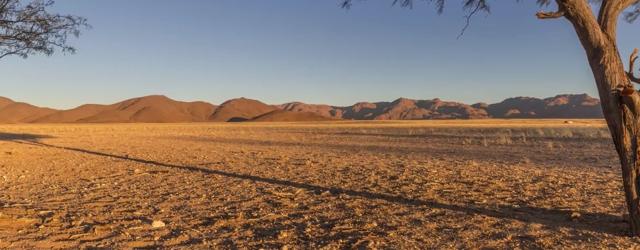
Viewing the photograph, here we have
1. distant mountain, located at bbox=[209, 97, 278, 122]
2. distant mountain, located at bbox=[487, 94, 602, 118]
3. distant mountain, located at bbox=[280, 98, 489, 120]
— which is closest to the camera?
distant mountain, located at bbox=[487, 94, 602, 118]

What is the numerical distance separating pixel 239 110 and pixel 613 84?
6641 inches

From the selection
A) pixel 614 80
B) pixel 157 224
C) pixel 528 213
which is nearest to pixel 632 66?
pixel 614 80

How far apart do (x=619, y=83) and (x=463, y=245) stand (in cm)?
249

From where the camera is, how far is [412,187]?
977 cm

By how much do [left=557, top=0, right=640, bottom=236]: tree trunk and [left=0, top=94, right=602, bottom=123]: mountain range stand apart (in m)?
123

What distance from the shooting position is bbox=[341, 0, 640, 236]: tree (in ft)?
18.8

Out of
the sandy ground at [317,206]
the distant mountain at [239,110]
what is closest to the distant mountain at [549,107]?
the distant mountain at [239,110]

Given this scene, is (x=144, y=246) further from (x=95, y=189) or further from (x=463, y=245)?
(x=95, y=189)

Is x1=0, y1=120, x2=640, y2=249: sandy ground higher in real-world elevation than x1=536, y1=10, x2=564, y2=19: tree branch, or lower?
lower

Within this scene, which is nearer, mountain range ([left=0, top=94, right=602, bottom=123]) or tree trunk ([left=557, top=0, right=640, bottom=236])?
tree trunk ([left=557, top=0, right=640, bottom=236])

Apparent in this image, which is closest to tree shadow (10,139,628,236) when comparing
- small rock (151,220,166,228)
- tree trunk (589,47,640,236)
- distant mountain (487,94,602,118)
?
tree trunk (589,47,640,236)

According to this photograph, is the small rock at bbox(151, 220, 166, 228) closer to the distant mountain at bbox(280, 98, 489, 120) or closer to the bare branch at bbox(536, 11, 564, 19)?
the bare branch at bbox(536, 11, 564, 19)

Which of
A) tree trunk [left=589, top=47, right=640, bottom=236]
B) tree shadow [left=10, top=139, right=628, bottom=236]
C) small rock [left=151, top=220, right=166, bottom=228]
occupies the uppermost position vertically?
tree trunk [left=589, top=47, right=640, bottom=236]

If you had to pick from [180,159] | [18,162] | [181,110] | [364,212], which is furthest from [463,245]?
[181,110]
